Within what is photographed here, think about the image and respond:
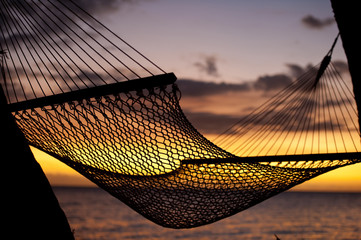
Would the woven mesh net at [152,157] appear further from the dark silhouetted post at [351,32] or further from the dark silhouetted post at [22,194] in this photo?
the dark silhouetted post at [351,32]

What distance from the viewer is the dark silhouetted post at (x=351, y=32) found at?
3.92 ft

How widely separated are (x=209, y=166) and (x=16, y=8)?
165cm

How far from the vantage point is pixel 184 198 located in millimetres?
2318

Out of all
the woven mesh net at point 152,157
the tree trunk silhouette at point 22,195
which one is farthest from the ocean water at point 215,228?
the tree trunk silhouette at point 22,195

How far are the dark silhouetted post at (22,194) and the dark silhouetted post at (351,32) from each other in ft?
4.65

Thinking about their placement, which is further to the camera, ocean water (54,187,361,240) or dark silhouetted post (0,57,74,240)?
ocean water (54,187,361,240)

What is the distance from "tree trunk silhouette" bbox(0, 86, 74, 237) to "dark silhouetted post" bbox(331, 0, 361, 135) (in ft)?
4.65

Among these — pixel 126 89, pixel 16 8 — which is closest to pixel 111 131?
pixel 126 89

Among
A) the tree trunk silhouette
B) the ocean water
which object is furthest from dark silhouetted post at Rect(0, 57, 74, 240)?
the ocean water

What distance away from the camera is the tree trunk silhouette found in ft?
4.38

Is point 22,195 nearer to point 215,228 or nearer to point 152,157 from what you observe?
point 152,157

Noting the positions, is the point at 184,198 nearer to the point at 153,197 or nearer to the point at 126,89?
the point at 153,197

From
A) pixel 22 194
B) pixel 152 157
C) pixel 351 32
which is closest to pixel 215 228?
pixel 152 157

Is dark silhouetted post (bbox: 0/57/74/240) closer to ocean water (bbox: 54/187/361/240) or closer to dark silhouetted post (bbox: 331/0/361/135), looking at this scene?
dark silhouetted post (bbox: 331/0/361/135)
